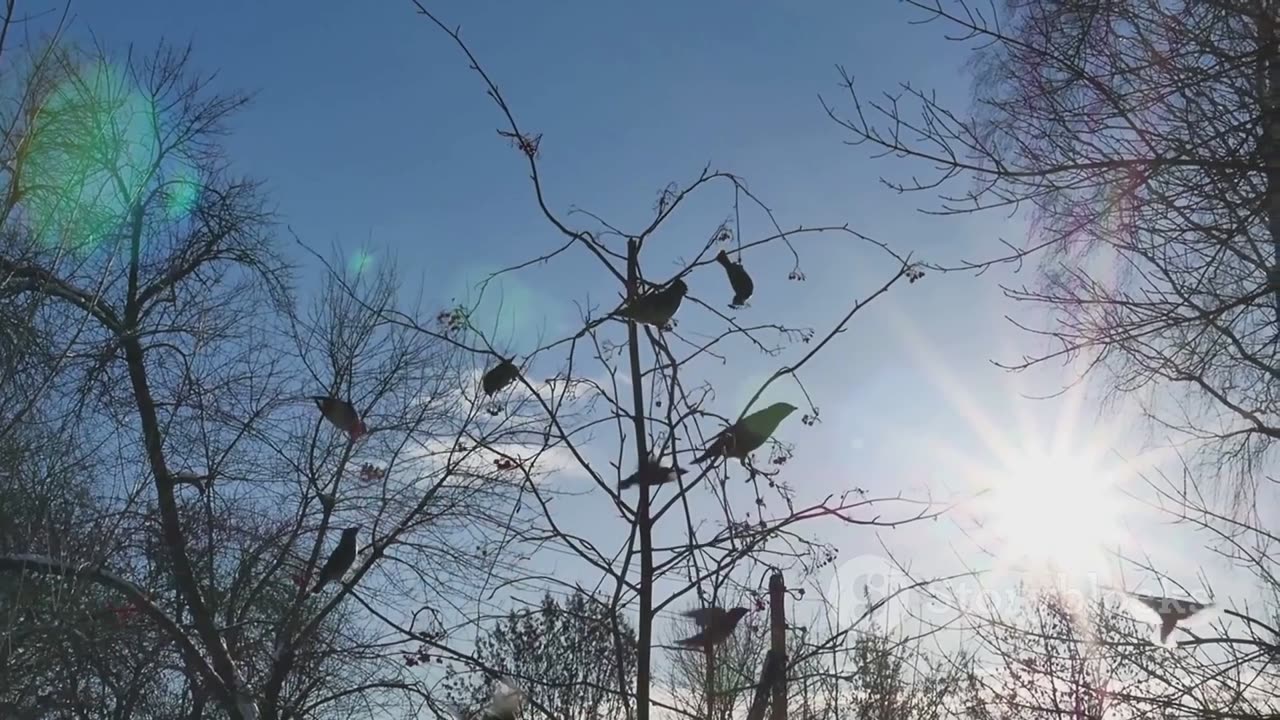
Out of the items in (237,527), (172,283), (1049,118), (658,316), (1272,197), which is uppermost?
(172,283)

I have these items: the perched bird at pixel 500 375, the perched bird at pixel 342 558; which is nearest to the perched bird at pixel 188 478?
the perched bird at pixel 342 558

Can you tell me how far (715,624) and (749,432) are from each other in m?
0.27

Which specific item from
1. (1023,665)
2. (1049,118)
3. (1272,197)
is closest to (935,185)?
(1049,118)

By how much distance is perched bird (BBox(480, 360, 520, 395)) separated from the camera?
1.66 metres

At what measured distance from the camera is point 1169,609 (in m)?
4.09

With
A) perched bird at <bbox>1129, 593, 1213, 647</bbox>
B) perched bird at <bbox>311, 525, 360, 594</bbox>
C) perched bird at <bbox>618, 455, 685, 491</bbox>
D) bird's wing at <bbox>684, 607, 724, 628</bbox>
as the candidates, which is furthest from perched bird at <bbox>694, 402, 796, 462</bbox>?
perched bird at <bbox>1129, 593, 1213, 647</bbox>

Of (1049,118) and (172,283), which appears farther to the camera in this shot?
(172,283)

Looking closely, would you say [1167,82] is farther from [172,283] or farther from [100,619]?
[172,283]

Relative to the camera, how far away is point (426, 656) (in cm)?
221

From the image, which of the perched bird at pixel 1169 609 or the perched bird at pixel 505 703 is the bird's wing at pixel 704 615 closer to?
the perched bird at pixel 505 703

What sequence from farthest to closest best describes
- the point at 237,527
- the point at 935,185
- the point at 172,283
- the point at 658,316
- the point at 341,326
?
the point at 341,326, the point at 172,283, the point at 237,527, the point at 935,185, the point at 658,316

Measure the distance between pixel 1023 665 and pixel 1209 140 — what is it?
212 cm

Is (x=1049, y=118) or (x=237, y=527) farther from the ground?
(x=237, y=527)

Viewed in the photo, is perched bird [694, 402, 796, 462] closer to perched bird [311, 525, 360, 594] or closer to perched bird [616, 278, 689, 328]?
perched bird [616, 278, 689, 328]
